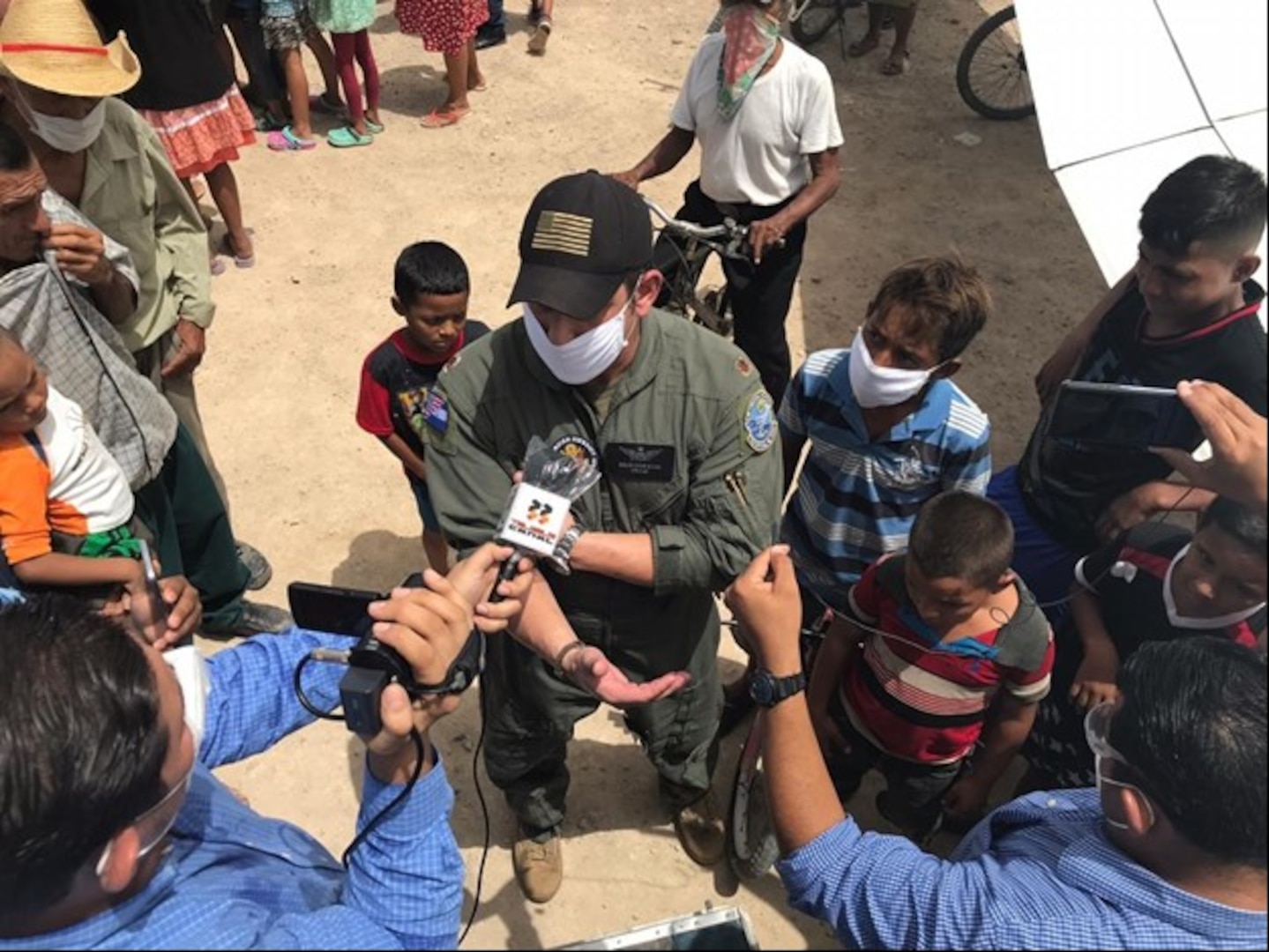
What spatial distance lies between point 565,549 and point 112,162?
2.04 meters

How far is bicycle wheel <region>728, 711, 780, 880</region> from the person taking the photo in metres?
2.87

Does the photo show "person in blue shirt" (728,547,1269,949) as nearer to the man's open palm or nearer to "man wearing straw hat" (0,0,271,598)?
the man's open palm

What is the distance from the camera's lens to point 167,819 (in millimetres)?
1390

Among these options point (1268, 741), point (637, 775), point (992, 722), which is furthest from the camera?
point (637, 775)

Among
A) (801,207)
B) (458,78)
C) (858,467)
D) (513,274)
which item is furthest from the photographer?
(458,78)

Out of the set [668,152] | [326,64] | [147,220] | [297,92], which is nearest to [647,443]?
[147,220]

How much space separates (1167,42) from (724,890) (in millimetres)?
2819

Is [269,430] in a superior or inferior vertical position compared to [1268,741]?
inferior

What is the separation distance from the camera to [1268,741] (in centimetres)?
128

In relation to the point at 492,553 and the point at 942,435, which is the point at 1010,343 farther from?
the point at 492,553

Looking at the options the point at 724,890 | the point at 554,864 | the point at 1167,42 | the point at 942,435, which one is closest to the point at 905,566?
the point at 942,435

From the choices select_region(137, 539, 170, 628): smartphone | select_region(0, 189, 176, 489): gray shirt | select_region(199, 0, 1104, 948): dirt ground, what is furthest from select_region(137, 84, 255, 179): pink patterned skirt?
select_region(137, 539, 170, 628): smartphone

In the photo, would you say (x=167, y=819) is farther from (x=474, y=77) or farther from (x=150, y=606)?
(x=474, y=77)

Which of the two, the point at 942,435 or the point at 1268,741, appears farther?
the point at 942,435
